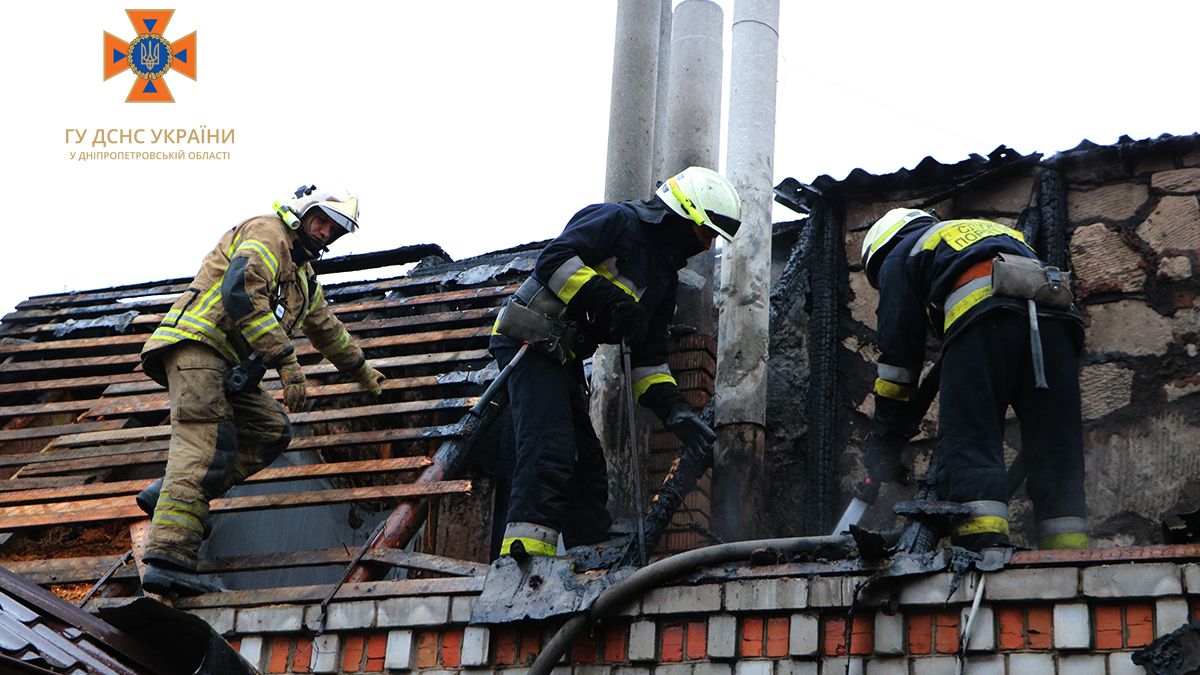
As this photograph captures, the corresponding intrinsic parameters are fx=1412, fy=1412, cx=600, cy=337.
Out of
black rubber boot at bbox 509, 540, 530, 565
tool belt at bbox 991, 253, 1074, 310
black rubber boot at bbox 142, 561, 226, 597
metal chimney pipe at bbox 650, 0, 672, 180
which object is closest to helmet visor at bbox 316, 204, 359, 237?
black rubber boot at bbox 142, 561, 226, 597

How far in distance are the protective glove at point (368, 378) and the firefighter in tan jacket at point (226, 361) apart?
0.57m

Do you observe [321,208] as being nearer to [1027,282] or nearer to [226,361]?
[226,361]

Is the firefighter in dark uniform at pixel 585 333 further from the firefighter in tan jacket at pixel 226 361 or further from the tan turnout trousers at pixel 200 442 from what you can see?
the tan turnout trousers at pixel 200 442

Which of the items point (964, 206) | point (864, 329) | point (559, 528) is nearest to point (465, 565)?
point (559, 528)

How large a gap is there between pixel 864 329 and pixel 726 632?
307cm

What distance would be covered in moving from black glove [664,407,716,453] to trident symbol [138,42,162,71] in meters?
8.00

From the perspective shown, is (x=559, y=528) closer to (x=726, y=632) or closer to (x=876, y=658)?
(x=726, y=632)

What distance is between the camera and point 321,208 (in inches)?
271

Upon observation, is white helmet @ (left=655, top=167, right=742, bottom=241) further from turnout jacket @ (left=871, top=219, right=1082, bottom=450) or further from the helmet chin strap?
the helmet chin strap

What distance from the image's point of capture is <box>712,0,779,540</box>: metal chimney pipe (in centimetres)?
723

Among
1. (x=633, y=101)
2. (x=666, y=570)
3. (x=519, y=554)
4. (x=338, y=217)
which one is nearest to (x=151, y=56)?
(x=633, y=101)

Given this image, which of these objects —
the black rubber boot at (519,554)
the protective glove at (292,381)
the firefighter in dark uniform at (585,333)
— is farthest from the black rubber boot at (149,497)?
the black rubber boot at (519,554)

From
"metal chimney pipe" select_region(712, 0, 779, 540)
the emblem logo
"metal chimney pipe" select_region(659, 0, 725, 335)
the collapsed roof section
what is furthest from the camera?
the emblem logo

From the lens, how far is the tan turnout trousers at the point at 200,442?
6289 mm
